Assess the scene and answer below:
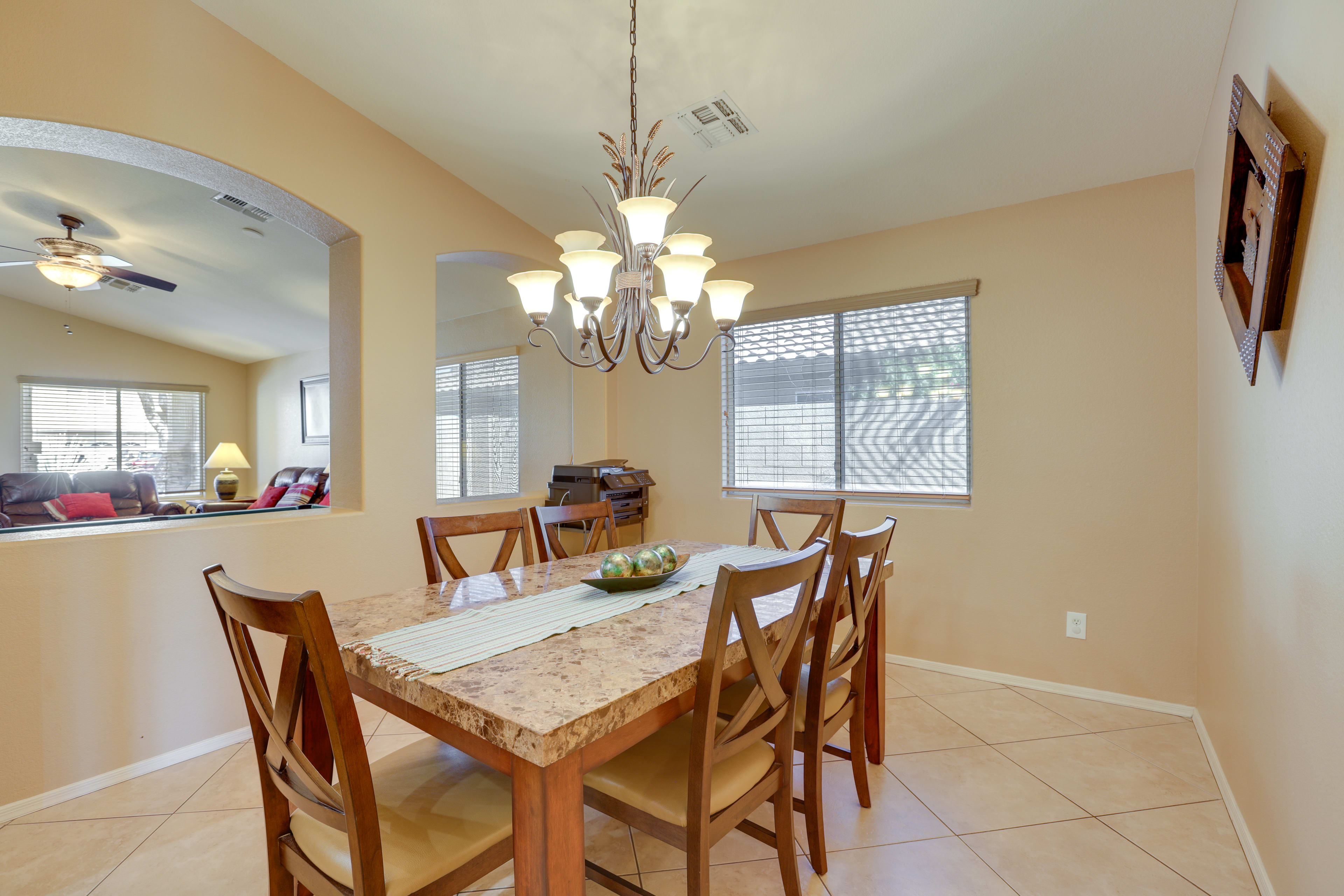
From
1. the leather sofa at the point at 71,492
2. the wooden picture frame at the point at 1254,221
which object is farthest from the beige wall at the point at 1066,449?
the leather sofa at the point at 71,492

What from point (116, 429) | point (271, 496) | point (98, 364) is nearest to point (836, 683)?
point (271, 496)

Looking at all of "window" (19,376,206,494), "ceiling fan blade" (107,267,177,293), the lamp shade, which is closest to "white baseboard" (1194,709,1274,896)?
"ceiling fan blade" (107,267,177,293)

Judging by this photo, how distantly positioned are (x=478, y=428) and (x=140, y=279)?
240 cm

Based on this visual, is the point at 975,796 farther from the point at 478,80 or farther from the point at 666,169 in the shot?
the point at 478,80

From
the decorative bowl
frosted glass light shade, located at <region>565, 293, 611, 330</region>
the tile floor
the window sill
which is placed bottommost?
the tile floor

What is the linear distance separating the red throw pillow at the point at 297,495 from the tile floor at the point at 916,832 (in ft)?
11.1

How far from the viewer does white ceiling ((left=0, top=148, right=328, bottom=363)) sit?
3590mm

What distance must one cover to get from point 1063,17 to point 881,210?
121 centimetres

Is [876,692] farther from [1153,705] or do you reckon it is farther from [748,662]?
[1153,705]

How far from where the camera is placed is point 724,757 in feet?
3.98

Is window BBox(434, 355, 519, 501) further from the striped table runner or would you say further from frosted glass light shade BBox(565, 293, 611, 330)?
the striped table runner

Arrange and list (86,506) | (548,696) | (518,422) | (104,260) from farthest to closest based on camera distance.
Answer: (86,506)
(518,422)
(104,260)
(548,696)

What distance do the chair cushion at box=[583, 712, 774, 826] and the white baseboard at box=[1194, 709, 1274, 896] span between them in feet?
4.38

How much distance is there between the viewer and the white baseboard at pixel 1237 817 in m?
1.56
